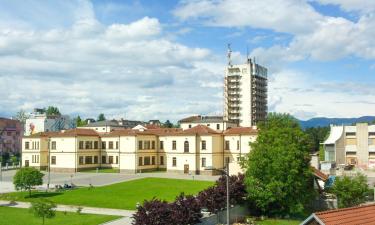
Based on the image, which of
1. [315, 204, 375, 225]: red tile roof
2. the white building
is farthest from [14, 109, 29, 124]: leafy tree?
[315, 204, 375, 225]: red tile roof

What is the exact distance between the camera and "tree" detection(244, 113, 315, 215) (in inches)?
1714

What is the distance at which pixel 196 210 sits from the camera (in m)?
35.0

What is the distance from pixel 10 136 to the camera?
470 ft

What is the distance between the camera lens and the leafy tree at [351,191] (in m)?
46.4

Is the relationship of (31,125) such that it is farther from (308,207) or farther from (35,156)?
(308,207)

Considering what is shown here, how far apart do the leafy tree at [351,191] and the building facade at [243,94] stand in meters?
98.4

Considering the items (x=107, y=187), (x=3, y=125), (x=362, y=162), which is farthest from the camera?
(x=3, y=125)

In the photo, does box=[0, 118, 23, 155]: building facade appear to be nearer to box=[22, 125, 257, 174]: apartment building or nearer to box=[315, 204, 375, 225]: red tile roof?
box=[22, 125, 257, 174]: apartment building

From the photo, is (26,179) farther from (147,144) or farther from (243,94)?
(243,94)

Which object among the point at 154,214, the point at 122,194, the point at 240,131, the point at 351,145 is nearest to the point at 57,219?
the point at 122,194

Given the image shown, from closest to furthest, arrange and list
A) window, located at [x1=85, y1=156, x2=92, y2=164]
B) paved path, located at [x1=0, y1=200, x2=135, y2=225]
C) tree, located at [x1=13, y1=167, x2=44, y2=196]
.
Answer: paved path, located at [x1=0, y1=200, x2=135, y2=225] → tree, located at [x1=13, y1=167, x2=44, y2=196] → window, located at [x1=85, y1=156, x2=92, y2=164]

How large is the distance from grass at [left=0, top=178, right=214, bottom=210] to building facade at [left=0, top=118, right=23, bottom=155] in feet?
283

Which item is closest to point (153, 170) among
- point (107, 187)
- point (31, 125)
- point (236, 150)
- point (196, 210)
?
point (236, 150)

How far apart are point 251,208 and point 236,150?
96.0 ft
